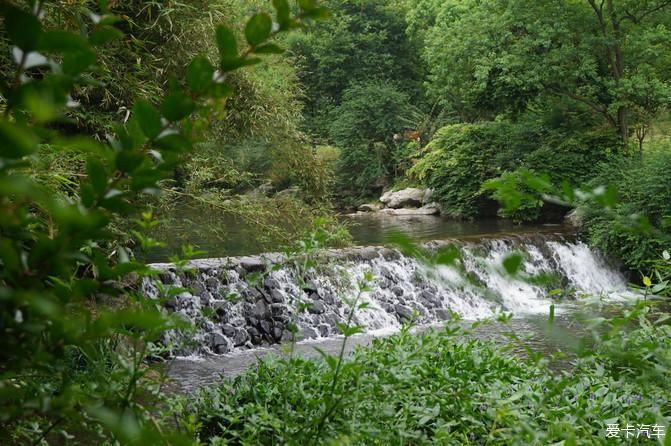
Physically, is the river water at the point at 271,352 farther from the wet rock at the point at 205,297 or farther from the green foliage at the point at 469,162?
the green foliage at the point at 469,162

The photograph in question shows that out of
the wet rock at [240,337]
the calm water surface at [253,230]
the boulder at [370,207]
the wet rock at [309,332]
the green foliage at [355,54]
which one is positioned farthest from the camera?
the green foliage at [355,54]

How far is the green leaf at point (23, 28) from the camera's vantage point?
51 cm

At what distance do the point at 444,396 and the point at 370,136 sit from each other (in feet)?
67.0

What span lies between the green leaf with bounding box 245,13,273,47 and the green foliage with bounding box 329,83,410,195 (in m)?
20.7

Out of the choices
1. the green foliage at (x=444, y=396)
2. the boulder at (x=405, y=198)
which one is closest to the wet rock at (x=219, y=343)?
the green foliage at (x=444, y=396)

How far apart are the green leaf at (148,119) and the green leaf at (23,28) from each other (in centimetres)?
11

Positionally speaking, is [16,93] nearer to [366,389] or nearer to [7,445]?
[7,445]

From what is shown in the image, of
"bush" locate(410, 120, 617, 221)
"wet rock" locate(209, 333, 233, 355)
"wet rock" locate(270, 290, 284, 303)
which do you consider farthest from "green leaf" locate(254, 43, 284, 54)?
"bush" locate(410, 120, 617, 221)

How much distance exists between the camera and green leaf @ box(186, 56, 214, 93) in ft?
2.12

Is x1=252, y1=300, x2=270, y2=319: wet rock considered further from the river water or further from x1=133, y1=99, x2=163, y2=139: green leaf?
x1=133, y1=99, x2=163, y2=139: green leaf

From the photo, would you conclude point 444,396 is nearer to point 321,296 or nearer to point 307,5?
point 307,5

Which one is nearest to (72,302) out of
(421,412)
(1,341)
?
(1,341)

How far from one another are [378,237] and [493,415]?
11011 mm

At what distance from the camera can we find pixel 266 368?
304 cm
